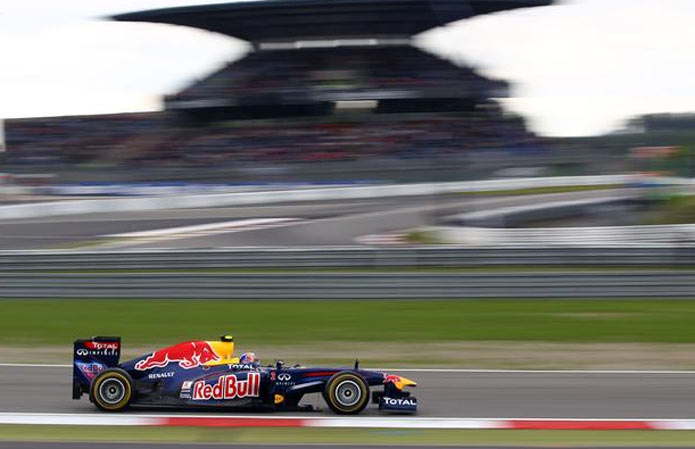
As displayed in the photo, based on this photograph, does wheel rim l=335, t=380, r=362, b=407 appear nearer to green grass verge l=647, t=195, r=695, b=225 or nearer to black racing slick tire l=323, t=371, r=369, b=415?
black racing slick tire l=323, t=371, r=369, b=415

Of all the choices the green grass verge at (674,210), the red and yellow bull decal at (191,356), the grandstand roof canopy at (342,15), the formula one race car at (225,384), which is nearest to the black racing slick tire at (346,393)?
the formula one race car at (225,384)

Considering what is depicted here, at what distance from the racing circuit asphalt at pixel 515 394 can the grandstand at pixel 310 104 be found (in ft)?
75.6

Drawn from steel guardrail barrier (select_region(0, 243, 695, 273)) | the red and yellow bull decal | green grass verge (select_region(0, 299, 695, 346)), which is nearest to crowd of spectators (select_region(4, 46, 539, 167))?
steel guardrail barrier (select_region(0, 243, 695, 273))

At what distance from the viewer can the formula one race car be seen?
6.74m

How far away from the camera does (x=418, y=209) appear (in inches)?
1025

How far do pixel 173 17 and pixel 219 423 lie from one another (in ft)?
114

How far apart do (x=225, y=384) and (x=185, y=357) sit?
0.35 m

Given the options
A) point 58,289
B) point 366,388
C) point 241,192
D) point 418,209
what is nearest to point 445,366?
point 366,388

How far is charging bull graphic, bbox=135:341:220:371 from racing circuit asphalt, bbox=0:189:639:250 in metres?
13.8

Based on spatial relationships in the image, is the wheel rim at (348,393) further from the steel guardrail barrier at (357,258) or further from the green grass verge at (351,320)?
the steel guardrail barrier at (357,258)

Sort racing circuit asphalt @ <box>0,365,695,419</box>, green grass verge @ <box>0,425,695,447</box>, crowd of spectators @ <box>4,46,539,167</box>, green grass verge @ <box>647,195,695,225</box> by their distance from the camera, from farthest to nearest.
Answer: crowd of spectators @ <box>4,46,539,167</box>, green grass verge @ <box>647,195,695,225</box>, racing circuit asphalt @ <box>0,365,695,419</box>, green grass verge @ <box>0,425,695,447</box>

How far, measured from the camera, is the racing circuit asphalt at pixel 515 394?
7172mm

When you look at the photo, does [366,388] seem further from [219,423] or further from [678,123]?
[678,123]

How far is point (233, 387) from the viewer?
22.0 feet
